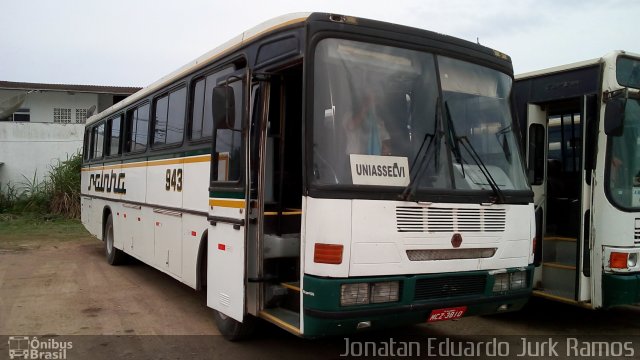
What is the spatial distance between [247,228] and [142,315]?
2904 mm

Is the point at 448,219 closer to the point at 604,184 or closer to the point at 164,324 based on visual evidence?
the point at 604,184

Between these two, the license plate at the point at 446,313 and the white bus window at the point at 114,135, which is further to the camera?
the white bus window at the point at 114,135

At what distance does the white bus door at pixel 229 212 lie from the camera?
5102mm

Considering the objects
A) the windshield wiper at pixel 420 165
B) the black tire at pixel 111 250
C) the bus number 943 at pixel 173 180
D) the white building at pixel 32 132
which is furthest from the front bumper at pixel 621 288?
the white building at pixel 32 132

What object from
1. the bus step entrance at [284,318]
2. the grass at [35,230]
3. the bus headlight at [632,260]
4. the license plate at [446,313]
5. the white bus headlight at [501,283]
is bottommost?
the grass at [35,230]

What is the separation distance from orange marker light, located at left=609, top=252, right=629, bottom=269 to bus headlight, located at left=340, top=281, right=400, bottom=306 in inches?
111

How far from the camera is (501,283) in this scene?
16.2 ft

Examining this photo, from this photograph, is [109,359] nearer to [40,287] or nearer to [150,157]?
[150,157]

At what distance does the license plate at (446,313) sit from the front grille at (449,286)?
0.11 meters

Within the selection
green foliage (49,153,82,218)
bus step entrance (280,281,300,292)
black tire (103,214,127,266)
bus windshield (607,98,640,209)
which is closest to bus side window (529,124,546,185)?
bus windshield (607,98,640,209)

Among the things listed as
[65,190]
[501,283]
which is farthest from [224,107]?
[65,190]

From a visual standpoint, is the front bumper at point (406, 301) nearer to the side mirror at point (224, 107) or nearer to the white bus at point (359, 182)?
the white bus at point (359, 182)

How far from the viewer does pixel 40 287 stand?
8.80 meters

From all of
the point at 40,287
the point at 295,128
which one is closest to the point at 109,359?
the point at 295,128
